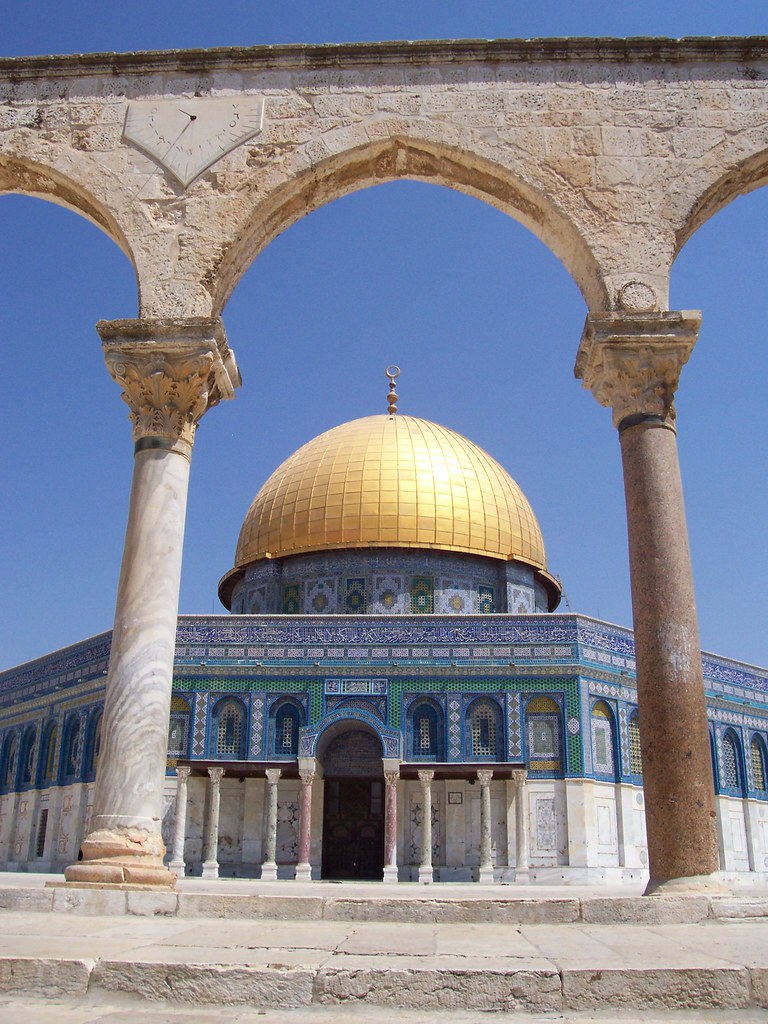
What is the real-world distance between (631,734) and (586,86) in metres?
16.7

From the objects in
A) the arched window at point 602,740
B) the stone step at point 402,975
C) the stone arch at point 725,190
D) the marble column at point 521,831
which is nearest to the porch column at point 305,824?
the marble column at point 521,831

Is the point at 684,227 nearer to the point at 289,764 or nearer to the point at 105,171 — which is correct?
the point at 105,171

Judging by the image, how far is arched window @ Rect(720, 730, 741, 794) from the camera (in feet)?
76.6

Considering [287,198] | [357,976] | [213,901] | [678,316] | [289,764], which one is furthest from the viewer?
[289,764]

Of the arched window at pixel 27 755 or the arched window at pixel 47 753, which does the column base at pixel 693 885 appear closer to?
the arched window at pixel 47 753

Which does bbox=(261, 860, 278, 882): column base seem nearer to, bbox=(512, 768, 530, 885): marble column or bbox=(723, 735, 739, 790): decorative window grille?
bbox=(512, 768, 530, 885): marble column

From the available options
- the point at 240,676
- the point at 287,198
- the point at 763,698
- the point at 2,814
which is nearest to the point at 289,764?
the point at 240,676

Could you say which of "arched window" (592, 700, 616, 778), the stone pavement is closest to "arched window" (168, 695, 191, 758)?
"arched window" (592, 700, 616, 778)

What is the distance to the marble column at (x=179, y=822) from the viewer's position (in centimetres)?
1975

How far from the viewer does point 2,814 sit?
25.3 meters

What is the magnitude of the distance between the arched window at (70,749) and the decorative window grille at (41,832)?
1185 mm

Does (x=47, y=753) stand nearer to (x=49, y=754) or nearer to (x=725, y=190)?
(x=49, y=754)

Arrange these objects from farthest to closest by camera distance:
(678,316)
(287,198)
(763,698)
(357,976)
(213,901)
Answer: (763,698) < (287,198) < (678,316) < (213,901) < (357,976)

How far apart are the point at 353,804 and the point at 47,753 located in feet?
28.0
